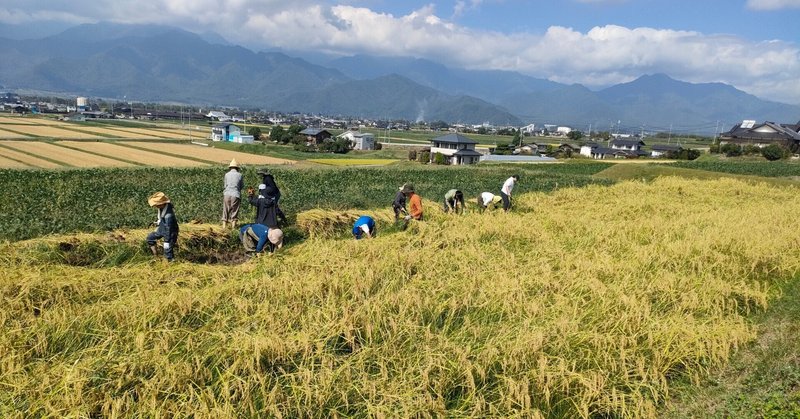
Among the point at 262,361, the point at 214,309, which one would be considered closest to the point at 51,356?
the point at 214,309

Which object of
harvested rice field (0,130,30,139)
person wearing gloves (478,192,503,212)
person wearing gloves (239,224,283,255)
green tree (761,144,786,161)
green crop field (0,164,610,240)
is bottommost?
green crop field (0,164,610,240)

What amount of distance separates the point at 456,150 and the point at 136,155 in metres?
33.4

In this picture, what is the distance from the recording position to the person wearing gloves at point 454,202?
13194mm

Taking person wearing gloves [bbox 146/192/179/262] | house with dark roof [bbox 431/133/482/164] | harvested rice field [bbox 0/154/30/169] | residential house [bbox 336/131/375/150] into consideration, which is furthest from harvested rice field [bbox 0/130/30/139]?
person wearing gloves [bbox 146/192/179/262]

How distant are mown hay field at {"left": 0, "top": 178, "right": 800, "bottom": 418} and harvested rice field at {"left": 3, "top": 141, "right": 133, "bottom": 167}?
29.3 m

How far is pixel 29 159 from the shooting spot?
32.1 m

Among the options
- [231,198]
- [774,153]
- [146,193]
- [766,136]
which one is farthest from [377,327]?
[766,136]

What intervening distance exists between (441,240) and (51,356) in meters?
6.36

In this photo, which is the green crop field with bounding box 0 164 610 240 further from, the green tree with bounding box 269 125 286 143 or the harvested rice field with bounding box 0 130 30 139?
the green tree with bounding box 269 125 286 143

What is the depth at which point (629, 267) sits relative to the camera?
7613 mm

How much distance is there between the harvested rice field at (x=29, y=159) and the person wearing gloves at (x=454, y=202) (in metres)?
27.3

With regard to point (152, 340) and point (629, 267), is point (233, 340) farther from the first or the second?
point (629, 267)

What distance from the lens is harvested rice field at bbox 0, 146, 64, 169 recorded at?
29.7m

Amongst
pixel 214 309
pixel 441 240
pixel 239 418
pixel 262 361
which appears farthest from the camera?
pixel 441 240
